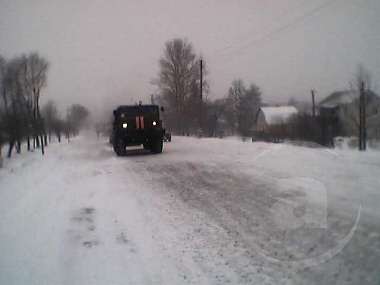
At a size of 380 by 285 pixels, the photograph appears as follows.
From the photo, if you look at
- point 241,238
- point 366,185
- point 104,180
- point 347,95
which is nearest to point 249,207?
point 241,238

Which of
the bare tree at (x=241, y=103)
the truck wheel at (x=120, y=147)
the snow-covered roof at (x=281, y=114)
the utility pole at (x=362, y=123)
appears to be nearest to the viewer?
the utility pole at (x=362, y=123)

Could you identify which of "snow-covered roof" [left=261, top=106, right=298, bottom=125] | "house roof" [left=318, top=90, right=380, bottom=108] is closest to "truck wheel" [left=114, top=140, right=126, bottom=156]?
"house roof" [left=318, top=90, right=380, bottom=108]

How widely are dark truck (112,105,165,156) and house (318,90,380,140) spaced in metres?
9.81

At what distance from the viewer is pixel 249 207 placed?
7.26 metres

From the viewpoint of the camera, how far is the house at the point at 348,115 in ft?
64.4

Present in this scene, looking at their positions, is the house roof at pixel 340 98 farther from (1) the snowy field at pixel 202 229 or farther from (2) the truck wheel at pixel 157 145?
(2) the truck wheel at pixel 157 145

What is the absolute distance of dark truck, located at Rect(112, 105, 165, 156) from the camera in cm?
1941

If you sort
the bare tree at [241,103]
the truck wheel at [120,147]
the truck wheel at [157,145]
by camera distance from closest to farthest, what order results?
the truck wheel at [120,147], the truck wheel at [157,145], the bare tree at [241,103]

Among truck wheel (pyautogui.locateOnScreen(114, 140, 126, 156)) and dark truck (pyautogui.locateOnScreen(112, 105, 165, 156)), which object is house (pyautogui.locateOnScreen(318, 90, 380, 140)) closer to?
dark truck (pyautogui.locateOnScreen(112, 105, 165, 156))

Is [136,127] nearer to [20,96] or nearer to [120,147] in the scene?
[120,147]

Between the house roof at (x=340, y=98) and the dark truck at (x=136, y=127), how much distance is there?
10188 millimetres

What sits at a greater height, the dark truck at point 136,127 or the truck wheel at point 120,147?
the dark truck at point 136,127

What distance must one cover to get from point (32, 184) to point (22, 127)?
16834 millimetres

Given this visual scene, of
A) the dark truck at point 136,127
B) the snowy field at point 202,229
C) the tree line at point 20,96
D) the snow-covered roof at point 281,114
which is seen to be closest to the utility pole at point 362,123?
the snowy field at point 202,229
